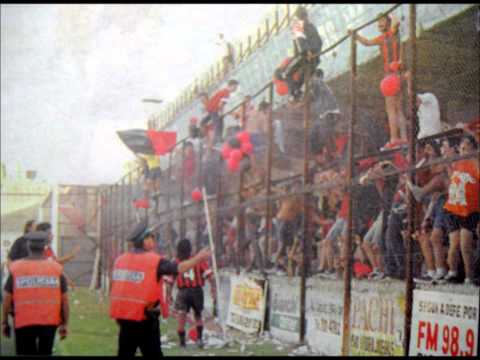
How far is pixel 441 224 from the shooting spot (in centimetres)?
788

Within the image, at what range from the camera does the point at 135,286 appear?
280 inches

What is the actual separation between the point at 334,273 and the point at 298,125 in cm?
325

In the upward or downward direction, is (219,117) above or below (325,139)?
above

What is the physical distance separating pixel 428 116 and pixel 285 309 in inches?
187

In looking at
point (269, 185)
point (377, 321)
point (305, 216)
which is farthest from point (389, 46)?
point (269, 185)

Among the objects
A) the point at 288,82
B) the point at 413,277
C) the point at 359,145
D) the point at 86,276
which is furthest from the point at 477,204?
the point at 86,276

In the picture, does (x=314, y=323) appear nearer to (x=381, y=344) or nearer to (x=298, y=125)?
(x=381, y=344)

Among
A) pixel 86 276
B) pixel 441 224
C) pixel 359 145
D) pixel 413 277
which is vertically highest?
pixel 359 145

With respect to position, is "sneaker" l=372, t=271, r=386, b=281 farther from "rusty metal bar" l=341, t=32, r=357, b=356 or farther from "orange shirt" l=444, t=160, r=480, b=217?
"orange shirt" l=444, t=160, r=480, b=217

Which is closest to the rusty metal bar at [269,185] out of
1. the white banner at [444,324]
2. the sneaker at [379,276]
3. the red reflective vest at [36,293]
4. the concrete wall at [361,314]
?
the concrete wall at [361,314]

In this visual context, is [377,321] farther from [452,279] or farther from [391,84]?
[391,84]

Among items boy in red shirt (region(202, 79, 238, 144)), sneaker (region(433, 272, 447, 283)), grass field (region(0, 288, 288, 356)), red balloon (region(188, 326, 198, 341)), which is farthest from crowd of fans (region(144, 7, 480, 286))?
boy in red shirt (region(202, 79, 238, 144))

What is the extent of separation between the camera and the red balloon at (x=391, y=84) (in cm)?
877

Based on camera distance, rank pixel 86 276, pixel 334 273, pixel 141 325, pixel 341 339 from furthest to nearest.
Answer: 1. pixel 86 276
2. pixel 334 273
3. pixel 341 339
4. pixel 141 325
